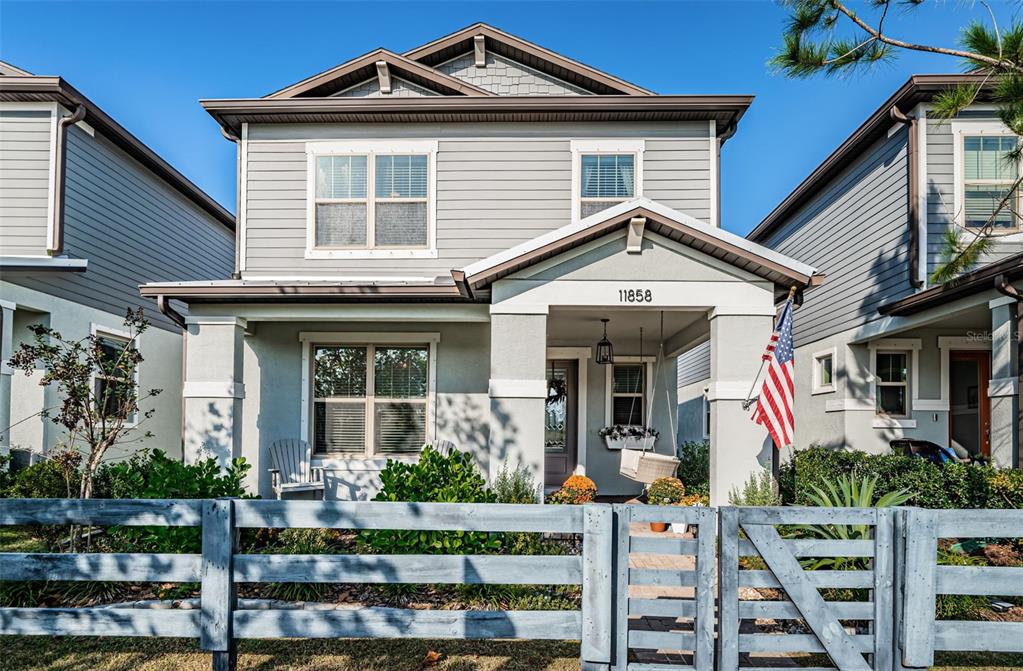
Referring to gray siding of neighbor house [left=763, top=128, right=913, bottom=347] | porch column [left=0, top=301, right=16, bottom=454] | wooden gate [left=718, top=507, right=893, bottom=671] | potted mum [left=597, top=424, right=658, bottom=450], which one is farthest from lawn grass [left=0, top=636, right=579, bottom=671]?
gray siding of neighbor house [left=763, top=128, right=913, bottom=347]

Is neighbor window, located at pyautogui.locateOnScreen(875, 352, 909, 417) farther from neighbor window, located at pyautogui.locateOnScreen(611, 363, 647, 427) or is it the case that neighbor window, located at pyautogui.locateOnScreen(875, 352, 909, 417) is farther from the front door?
the front door

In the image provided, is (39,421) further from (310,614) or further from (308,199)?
(310,614)

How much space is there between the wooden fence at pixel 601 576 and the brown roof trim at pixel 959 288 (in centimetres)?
489

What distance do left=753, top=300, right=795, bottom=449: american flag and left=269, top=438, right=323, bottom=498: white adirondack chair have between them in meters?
6.04

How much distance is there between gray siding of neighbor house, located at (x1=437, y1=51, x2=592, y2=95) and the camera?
1081 centimetres

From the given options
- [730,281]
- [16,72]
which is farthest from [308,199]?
[730,281]

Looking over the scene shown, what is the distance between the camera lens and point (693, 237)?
24.3 ft

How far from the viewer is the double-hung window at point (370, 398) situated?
9.73 m

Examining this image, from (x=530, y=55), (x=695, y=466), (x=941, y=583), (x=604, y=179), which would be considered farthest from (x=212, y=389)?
(x=941, y=583)

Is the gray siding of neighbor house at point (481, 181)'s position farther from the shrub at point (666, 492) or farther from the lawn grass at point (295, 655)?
the lawn grass at point (295, 655)

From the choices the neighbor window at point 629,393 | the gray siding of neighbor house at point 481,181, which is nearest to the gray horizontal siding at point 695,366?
the neighbor window at point 629,393

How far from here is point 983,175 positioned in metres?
10.1

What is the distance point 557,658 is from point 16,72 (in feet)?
41.5

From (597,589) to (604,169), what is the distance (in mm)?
7475
